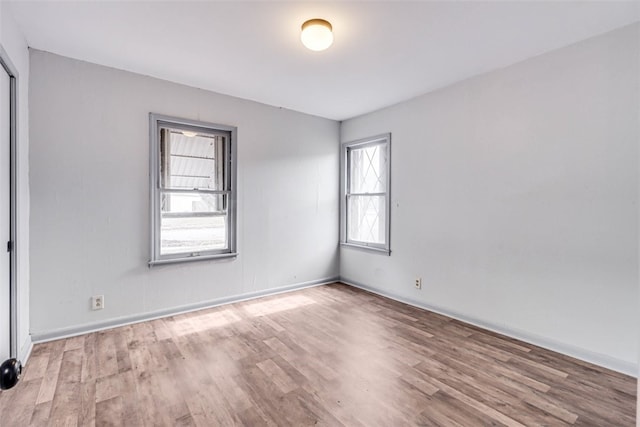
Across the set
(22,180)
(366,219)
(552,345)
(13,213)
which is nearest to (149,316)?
(13,213)

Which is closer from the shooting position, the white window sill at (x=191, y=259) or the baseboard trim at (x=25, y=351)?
the baseboard trim at (x=25, y=351)

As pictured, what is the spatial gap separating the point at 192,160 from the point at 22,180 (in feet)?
4.85

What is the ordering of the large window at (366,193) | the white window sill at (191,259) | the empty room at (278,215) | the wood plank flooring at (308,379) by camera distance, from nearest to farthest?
the wood plank flooring at (308,379) < the empty room at (278,215) < the white window sill at (191,259) < the large window at (366,193)

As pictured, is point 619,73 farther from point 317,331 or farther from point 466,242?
point 317,331

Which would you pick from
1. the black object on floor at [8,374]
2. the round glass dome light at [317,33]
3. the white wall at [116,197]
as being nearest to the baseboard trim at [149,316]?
the white wall at [116,197]

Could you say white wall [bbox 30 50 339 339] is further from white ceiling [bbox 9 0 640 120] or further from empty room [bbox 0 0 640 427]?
white ceiling [bbox 9 0 640 120]

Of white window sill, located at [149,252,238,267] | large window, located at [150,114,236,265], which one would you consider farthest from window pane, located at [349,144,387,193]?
white window sill, located at [149,252,238,267]

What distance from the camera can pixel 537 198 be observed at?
274cm

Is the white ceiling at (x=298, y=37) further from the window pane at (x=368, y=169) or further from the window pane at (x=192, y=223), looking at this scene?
the window pane at (x=192, y=223)

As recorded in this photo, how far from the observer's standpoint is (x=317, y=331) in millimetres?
3043

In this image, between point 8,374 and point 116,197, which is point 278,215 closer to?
point 116,197

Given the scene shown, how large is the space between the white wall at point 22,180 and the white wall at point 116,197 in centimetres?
9

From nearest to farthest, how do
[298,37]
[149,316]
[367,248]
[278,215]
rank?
1. [298,37]
2. [149,316]
3. [278,215]
4. [367,248]

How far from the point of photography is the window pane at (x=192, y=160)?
3.43 metres
